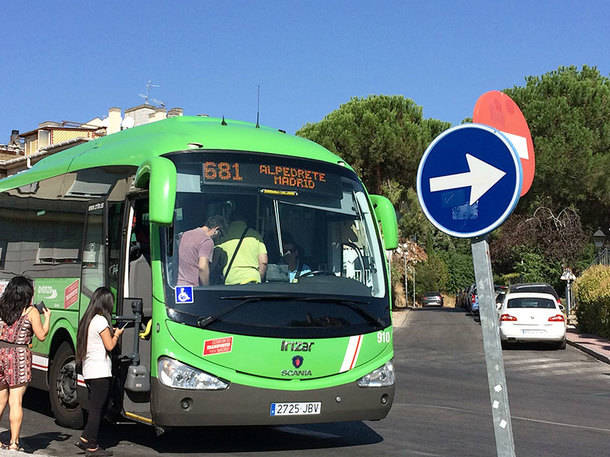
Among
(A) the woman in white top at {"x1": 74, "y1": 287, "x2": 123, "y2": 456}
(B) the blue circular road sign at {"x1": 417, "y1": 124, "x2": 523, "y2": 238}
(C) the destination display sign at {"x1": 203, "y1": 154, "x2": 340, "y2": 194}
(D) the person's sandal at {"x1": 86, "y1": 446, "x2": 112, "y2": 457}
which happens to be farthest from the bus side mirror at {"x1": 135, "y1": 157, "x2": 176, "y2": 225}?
(B) the blue circular road sign at {"x1": 417, "y1": 124, "x2": 523, "y2": 238}

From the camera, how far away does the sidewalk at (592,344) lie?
2296 centimetres

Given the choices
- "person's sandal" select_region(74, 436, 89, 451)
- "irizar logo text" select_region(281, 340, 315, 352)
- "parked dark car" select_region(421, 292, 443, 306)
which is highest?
"parked dark car" select_region(421, 292, 443, 306)

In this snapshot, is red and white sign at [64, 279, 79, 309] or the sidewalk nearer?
red and white sign at [64, 279, 79, 309]

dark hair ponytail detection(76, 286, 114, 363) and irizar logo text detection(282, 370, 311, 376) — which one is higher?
dark hair ponytail detection(76, 286, 114, 363)

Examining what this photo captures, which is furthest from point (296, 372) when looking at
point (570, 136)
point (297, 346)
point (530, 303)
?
point (570, 136)

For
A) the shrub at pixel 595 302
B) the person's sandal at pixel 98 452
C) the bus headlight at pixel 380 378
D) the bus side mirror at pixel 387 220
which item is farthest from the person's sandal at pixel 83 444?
the shrub at pixel 595 302

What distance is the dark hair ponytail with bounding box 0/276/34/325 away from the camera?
8.26 metres

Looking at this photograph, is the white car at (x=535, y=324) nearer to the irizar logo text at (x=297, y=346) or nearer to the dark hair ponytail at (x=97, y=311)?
the irizar logo text at (x=297, y=346)

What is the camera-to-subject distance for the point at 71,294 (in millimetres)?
10078

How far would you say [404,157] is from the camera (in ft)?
156

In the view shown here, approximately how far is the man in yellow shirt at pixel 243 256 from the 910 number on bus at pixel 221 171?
1.40 ft

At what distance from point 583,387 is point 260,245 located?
390 inches

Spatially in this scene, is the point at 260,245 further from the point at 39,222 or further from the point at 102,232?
the point at 39,222

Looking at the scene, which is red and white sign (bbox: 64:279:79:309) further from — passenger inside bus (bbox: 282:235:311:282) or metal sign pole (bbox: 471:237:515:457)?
metal sign pole (bbox: 471:237:515:457)
